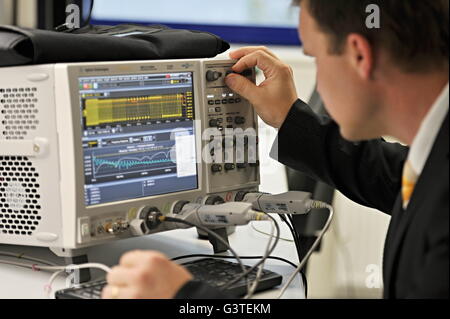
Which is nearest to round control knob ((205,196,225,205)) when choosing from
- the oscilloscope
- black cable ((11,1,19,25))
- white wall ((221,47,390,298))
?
the oscilloscope

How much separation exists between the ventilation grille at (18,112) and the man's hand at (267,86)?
1.38 ft

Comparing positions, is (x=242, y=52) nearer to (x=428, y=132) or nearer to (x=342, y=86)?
(x=342, y=86)

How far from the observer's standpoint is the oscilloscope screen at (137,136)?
4.67 ft

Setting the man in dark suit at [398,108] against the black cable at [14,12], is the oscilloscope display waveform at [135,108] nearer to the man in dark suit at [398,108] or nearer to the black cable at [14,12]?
the man in dark suit at [398,108]

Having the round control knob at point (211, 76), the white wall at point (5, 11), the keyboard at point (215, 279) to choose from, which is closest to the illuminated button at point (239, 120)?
the round control knob at point (211, 76)

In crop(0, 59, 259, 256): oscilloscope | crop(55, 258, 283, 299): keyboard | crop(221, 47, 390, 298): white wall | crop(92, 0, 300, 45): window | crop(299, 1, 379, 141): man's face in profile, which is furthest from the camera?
crop(92, 0, 300, 45): window

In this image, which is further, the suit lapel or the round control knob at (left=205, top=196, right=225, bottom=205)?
the round control knob at (left=205, top=196, right=225, bottom=205)

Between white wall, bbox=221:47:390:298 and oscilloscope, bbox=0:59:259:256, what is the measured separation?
167 cm

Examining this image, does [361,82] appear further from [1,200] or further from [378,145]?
[1,200]

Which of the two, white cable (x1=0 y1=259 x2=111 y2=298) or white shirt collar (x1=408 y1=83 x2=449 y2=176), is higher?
white shirt collar (x1=408 y1=83 x2=449 y2=176)

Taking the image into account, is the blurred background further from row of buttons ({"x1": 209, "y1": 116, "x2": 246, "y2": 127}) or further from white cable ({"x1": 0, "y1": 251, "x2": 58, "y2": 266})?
white cable ({"x1": 0, "y1": 251, "x2": 58, "y2": 266})

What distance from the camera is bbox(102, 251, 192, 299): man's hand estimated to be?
1.10 m

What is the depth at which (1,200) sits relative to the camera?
155 centimetres
